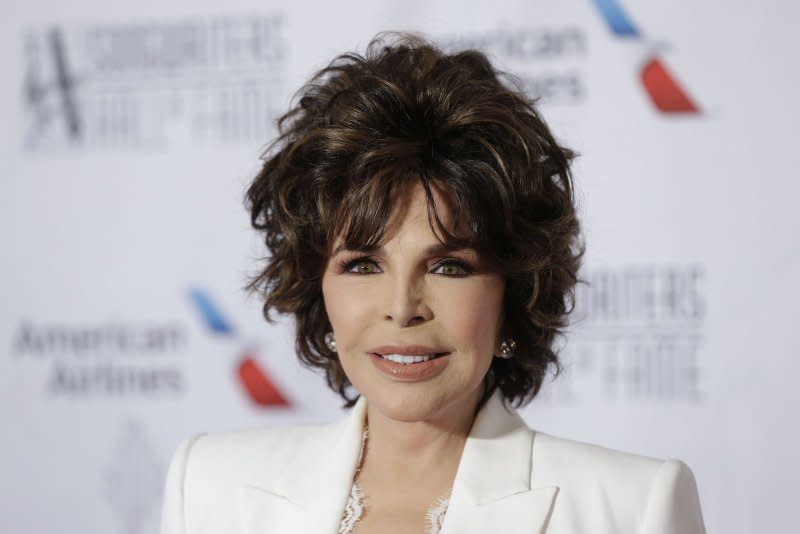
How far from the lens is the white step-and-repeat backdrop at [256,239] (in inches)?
92.5

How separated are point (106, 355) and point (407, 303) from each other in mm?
1503

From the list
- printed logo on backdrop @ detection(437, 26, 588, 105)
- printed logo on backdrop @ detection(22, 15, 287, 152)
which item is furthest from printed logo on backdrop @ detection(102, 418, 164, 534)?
printed logo on backdrop @ detection(437, 26, 588, 105)

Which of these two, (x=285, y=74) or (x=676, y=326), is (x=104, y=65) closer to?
(x=285, y=74)

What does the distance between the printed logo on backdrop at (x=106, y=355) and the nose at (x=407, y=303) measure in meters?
1.35

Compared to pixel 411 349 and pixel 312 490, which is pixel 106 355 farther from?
pixel 411 349


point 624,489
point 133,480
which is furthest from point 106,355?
point 624,489

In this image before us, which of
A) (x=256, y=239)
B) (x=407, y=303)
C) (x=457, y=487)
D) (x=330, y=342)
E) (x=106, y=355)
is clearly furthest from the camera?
(x=106, y=355)

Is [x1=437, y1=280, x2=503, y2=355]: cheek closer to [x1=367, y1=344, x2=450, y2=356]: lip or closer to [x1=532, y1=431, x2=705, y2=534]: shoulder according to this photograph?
[x1=367, y1=344, x2=450, y2=356]: lip

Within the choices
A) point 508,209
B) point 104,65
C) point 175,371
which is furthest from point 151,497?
point 508,209

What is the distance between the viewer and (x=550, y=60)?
2.46 meters

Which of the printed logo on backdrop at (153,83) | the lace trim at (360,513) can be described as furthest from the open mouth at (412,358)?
the printed logo on backdrop at (153,83)

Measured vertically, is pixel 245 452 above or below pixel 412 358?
below

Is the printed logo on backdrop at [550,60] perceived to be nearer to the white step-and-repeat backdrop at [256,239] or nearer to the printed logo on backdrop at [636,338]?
the white step-and-repeat backdrop at [256,239]

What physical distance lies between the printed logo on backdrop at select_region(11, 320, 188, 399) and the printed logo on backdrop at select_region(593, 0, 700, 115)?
1219 mm
